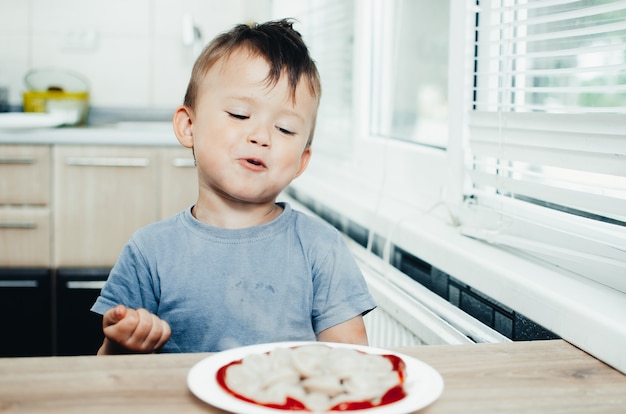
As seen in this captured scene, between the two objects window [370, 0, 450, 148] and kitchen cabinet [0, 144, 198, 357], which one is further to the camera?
kitchen cabinet [0, 144, 198, 357]

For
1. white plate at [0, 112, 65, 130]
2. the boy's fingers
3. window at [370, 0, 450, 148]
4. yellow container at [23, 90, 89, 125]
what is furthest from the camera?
yellow container at [23, 90, 89, 125]

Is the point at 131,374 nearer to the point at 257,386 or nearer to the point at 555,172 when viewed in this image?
the point at 257,386

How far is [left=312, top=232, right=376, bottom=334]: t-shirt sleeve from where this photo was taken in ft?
3.62

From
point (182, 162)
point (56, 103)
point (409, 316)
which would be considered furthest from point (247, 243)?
point (56, 103)

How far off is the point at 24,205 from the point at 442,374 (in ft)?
8.11

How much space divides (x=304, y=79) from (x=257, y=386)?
619 millimetres

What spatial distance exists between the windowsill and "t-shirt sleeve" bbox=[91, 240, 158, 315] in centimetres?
51

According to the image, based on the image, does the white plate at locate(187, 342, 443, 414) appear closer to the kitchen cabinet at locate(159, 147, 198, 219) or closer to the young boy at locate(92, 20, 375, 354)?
the young boy at locate(92, 20, 375, 354)

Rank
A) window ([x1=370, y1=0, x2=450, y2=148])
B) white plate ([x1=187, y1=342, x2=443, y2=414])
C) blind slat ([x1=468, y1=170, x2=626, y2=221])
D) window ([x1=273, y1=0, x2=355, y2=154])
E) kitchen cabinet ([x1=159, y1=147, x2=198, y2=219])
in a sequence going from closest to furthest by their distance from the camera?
white plate ([x1=187, y1=342, x2=443, y2=414]) < blind slat ([x1=468, y1=170, x2=626, y2=221]) < window ([x1=370, y1=0, x2=450, y2=148]) < window ([x1=273, y1=0, x2=355, y2=154]) < kitchen cabinet ([x1=159, y1=147, x2=198, y2=219])

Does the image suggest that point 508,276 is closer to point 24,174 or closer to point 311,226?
point 311,226

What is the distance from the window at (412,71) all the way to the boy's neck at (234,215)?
0.71 m

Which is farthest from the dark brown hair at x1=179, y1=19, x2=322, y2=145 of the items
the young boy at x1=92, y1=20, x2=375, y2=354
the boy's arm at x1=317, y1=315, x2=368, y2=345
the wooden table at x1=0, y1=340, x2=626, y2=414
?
the wooden table at x1=0, y1=340, x2=626, y2=414

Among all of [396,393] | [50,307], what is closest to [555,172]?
[396,393]

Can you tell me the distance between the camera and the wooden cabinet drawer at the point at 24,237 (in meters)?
2.86
